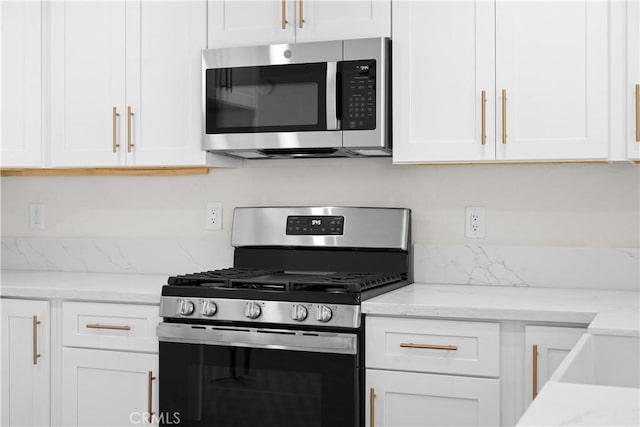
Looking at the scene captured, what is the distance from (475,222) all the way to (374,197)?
0.41 metres

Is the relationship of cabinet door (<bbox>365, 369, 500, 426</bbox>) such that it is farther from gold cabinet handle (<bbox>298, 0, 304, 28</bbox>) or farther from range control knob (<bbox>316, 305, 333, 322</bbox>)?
gold cabinet handle (<bbox>298, 0, 304, 28</bbox>)

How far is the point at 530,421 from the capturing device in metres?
1.00

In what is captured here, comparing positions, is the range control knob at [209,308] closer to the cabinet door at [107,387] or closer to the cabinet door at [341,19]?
the cabinet door at [107,387]

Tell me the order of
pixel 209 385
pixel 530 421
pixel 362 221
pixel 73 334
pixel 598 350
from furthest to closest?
pixel 362 221 < pixel 73 334 < pixel 209 385 < pixel 598 350 < pixel 530 421

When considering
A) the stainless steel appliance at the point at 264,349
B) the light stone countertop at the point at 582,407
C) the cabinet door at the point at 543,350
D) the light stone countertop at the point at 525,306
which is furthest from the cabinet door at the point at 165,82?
the light stone countertop at the point at 582,407

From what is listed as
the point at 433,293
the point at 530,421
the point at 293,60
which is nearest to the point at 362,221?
the point at 433,293

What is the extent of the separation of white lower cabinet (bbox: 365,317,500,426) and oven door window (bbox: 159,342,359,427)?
8cm

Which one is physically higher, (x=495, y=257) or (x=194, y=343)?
(x=495, y=257)

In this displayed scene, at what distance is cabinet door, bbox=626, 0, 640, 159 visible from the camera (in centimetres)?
236

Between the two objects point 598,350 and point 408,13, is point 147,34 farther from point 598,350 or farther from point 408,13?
point 598,350

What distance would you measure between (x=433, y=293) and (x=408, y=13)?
0.97m

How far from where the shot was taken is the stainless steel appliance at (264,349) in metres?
2.34

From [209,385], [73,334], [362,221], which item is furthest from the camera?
[362,221]

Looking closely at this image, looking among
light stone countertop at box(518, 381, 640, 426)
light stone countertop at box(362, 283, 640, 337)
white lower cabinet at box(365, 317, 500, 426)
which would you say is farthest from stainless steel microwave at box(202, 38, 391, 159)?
light stone countertop at box(518, 381, 640, 426)
